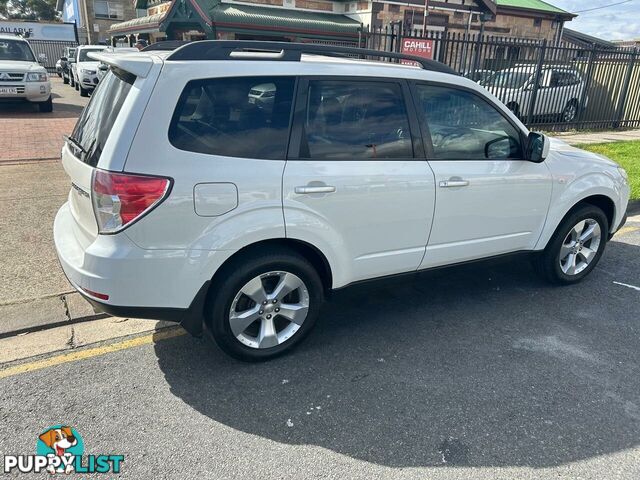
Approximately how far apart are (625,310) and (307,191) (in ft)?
9.73

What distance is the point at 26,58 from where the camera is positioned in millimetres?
13547

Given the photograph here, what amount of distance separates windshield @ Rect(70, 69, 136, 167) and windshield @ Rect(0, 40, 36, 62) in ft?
41.4

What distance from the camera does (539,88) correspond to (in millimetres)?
12477

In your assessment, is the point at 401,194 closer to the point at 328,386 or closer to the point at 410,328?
the point at 410,328

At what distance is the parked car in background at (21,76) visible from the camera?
1233 cm

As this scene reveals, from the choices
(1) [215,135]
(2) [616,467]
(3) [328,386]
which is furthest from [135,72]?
(2) [616,467]

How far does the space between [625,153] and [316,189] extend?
9.60 m

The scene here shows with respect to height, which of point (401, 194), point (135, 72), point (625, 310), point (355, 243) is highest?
point (135, 72)

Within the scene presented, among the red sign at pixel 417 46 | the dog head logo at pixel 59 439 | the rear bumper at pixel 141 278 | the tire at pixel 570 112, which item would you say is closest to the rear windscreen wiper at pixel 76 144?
the rear bumper at pixel 141 278

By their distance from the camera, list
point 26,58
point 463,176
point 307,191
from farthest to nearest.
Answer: point 26,58, point 463,176, point 307,191

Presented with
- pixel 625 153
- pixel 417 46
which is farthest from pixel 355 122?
pixel 625 153

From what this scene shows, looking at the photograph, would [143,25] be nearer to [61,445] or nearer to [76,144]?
[76,144]

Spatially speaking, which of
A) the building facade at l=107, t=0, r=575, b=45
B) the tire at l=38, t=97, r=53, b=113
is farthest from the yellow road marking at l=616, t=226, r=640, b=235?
the tire at l=38, t=97, r=53, b=113

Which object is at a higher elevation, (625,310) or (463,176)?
(463,176)
